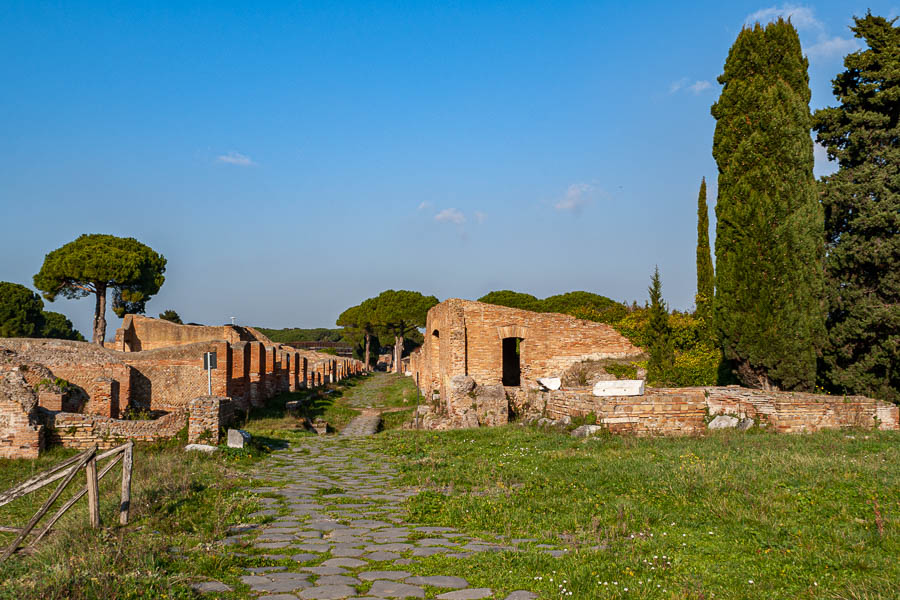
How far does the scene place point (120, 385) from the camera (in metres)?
15.4

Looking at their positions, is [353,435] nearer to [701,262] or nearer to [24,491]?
[24,491]

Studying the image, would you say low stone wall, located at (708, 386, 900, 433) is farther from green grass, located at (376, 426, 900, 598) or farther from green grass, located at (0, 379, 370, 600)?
green grass, located at (0, 379, 370, 600)

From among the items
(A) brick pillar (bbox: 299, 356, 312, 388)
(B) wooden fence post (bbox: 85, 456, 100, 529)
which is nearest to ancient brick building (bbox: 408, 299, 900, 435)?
(A) brick pillar (bbox: 299, 356, 312, 388)

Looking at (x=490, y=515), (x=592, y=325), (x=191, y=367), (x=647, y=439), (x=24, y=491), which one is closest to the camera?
(x=24, y=491)

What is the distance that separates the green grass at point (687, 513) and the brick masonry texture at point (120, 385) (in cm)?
599

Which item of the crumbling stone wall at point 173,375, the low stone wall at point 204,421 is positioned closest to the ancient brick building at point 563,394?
the low stone wall at point 204,421

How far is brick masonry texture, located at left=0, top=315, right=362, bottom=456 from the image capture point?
423 inches

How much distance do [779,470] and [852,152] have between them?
11.4 m

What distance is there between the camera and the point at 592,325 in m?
19.3

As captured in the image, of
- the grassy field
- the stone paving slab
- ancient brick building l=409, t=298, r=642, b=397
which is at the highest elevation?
ancient brick building l=409, t=298, r=642, b=397

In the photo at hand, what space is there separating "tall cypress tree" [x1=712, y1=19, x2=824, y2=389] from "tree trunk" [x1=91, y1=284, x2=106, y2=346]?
3640 centimetres

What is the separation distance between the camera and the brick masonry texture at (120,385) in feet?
35.3

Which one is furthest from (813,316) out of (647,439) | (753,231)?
(647,439)

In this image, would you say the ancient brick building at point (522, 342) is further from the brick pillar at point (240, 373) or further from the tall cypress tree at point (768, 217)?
the brick pillar at point (240, 373)
